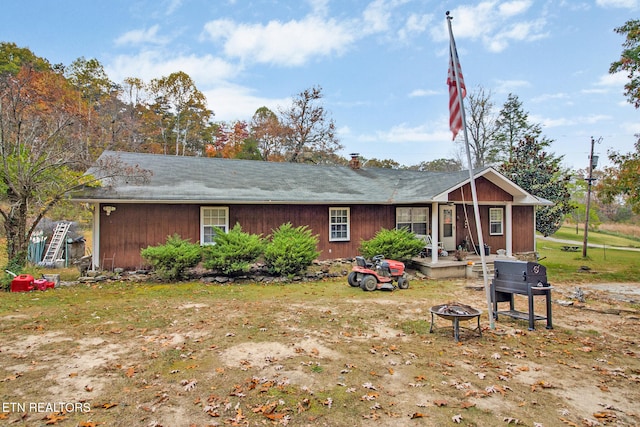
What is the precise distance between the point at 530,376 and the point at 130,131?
1198 inches

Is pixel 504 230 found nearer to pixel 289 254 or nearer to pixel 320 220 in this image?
pixel 320 220

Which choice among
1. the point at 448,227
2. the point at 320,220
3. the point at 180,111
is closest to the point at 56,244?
the point at 320,220

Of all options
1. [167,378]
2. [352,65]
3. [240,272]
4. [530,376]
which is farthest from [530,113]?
[167,378]

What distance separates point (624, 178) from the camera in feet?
40.4

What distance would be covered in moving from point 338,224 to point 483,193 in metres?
5.79

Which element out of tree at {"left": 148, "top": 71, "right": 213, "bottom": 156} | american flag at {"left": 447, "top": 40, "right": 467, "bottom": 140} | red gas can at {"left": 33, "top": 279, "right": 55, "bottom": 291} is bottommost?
red gas can at {"left": 33, "top": 279, "right": 55, "bottom": 291}

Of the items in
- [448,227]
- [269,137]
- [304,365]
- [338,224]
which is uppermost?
[269,137]

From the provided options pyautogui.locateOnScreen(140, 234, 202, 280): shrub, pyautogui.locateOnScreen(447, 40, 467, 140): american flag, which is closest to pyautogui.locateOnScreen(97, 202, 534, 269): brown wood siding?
pyautogui.locateOnScreen(140, 234, 202, 280): shrub

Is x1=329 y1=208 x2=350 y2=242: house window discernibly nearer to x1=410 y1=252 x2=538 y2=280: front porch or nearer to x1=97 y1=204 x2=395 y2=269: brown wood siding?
x1=97 y1=204 x2=395 y2=269: brown wood siding

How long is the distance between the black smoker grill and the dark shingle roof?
5603 millimetres

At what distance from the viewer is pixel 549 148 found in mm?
28281

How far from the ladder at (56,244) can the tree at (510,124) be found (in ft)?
105

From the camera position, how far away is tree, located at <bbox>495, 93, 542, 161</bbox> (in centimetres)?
3052

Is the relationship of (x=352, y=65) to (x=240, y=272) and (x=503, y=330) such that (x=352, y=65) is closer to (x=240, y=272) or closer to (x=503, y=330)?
(x=240, y=272)
